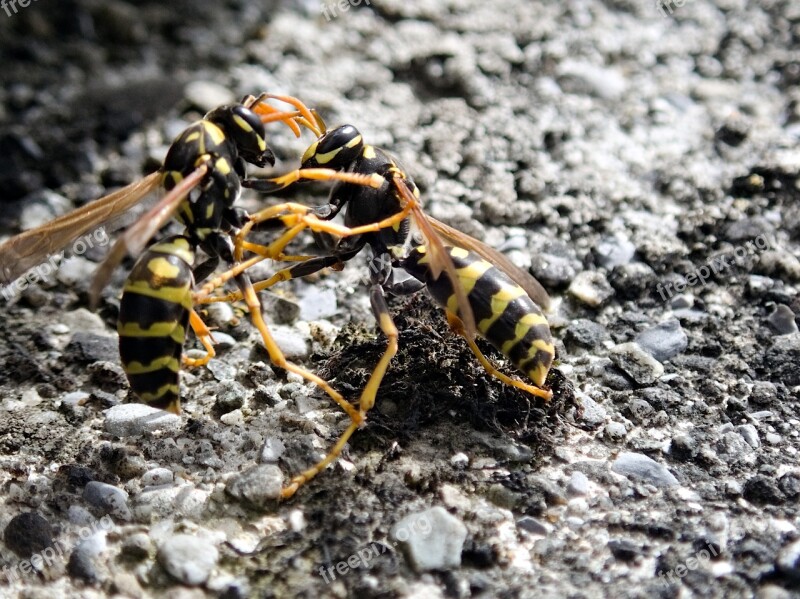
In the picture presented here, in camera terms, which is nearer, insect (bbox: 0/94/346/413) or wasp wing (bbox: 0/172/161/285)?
insect (bbox: 0/94/346/413)

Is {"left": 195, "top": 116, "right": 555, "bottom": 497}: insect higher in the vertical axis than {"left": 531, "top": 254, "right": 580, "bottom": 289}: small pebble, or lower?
higher

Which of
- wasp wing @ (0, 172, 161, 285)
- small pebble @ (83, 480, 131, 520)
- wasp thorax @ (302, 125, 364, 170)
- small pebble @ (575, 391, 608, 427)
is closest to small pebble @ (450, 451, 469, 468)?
small pebble @ (575, 391, 608, 427)

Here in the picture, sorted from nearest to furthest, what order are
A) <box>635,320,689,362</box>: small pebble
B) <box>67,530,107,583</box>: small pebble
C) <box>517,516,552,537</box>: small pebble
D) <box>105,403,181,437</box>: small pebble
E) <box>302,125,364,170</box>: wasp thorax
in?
<box>67,530,107,583</box>: small pebble < <box>517,516,552,537</box>: small pebble < <box>105,403,181,437</box>: small pebble < <box>302,125,364,170</box>: wasp thorax < <box>635,320,689,362</box>: small pebble

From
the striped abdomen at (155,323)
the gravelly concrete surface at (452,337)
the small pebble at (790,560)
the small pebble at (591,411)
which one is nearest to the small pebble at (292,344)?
the gravelly concrete surface at (452,337)

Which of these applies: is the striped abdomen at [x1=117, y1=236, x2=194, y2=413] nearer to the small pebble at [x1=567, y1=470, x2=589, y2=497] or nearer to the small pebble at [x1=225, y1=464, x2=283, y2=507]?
the small pebble at [x1=225, y1=464, x2=283, y2=507]

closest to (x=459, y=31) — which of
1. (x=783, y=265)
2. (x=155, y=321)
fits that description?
(x=783, y=265)

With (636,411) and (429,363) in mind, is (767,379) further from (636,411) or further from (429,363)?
(429,363)

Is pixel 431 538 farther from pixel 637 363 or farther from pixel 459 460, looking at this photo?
pixel 637 363

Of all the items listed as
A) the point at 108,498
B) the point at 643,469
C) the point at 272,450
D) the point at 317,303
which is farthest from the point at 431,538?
the point at 317,303
